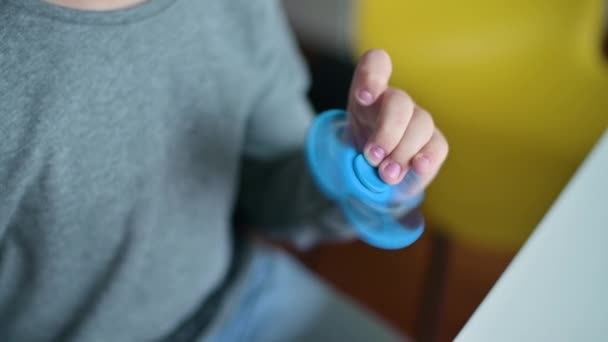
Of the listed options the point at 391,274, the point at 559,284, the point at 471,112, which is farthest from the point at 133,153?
the point at 391,274

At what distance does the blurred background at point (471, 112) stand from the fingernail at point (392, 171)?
1.08 ft

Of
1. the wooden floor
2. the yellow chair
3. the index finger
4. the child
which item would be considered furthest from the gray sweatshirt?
the wooden floor

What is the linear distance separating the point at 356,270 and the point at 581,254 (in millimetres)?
727

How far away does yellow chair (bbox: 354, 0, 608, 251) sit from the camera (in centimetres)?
74

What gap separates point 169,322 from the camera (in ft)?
1.76

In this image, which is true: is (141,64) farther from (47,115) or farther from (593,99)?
(593,99)

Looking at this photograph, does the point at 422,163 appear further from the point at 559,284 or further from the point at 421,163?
the point at 559,284

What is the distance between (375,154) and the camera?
0.33 metres

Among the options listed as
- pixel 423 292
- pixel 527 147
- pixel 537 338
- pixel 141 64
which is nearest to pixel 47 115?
pixel 141 64

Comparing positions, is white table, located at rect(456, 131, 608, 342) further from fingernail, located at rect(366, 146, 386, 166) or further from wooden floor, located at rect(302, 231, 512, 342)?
wooden floor, located at rect(302, 231, 512, 342)

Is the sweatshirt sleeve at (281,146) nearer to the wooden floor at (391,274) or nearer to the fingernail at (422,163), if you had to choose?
the fingernail at (422,163)

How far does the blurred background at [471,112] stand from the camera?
748 mm

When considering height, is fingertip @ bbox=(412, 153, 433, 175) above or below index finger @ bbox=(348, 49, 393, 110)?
below

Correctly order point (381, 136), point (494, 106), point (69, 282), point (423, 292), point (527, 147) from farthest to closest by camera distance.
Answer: point (423, 292) < point (494, 106) < point (527, 147) < point (69, 282) < point (381, 136)
